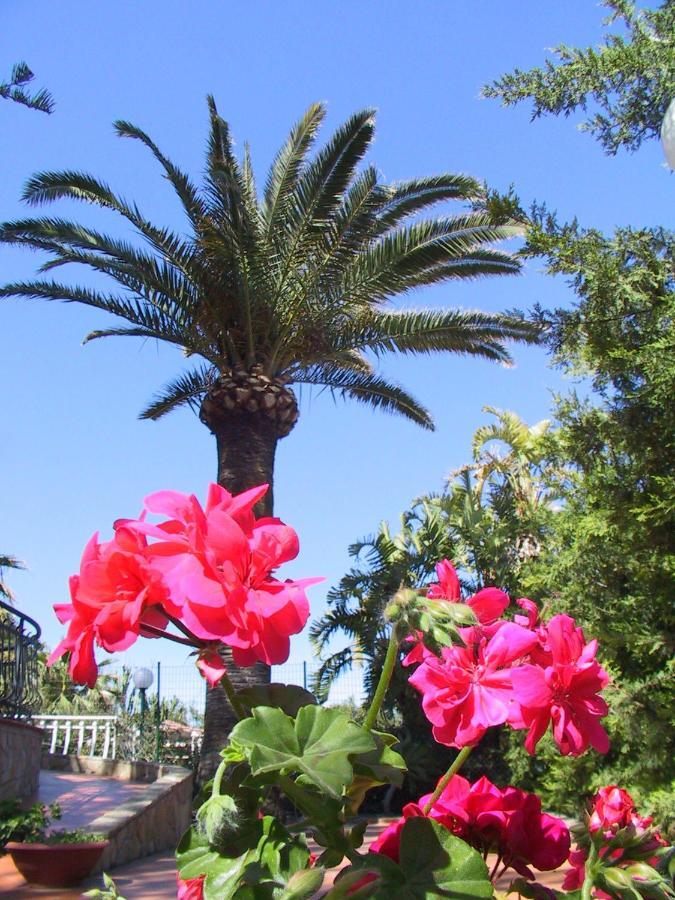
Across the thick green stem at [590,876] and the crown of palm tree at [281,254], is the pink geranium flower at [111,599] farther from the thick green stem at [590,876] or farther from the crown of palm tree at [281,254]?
the crown of palm tree at [281,254]

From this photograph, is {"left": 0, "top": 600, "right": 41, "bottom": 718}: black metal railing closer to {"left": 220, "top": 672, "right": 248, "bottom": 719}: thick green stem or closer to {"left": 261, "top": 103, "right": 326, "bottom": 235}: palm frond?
{"left": 261, "top": 103, "right": 326, "bottom": 235}: palm frond

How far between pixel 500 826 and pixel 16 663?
339 inches

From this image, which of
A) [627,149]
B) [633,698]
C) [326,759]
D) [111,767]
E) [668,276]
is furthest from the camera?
[111,767]

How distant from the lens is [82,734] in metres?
15.5

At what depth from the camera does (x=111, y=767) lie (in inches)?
525

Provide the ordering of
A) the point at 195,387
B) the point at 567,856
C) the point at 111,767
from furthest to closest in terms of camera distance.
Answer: the point at 111,767 → the point at 195,387 → the point at 567,856

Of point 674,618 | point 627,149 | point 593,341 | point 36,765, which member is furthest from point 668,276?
point 36,765

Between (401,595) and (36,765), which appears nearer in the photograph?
(401,595)

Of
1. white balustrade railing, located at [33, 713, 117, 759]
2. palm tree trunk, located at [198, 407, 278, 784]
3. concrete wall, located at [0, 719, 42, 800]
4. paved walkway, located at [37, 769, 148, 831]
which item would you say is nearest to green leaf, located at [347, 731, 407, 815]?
paved walkway, located at [37, 769, 148, 831]

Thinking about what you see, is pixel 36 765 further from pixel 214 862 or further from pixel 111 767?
pixel 214 862

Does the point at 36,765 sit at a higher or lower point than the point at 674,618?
lower

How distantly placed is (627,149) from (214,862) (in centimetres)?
663

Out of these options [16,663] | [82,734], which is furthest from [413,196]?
[82,734]

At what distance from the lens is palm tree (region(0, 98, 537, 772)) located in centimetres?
933
